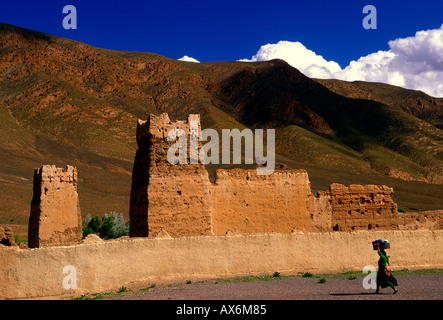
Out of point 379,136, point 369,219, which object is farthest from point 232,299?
point 379,136

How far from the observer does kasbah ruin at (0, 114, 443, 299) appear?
12.5 meters

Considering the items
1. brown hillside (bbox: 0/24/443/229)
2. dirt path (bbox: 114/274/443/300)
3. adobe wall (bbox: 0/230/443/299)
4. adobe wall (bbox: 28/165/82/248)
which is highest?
brown hillside (bbox: 0/24/443/229)

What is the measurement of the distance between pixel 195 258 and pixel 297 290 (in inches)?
140

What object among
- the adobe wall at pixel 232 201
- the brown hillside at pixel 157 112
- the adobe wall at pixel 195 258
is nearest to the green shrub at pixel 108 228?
the brown hillside at pixel 157 112

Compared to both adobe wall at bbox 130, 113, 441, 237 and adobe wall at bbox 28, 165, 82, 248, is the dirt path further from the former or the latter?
adobe wall at bbox 28, 165, 82, 248

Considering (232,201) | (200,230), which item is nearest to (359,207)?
(232,201)

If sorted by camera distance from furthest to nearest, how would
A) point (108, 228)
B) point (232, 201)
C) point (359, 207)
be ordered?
1. point (108, 228)
2. point (359, 207)
3. point (232, 201)

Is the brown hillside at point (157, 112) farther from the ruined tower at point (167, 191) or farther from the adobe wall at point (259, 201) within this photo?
the ruined tower at point (167, 191)

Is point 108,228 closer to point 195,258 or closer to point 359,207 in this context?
point 359,207

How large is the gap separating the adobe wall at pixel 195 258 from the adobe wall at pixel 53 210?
5.60 m

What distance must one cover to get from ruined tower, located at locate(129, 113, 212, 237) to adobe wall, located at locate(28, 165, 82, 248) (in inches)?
125

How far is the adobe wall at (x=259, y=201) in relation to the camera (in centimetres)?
1783

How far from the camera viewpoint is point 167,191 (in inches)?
647

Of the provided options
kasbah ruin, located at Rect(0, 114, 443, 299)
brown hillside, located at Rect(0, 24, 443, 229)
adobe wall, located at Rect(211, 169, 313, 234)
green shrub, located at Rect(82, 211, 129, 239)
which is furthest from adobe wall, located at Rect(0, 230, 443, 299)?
brown hillside, located at Rect(0, 24, 443, 229)
